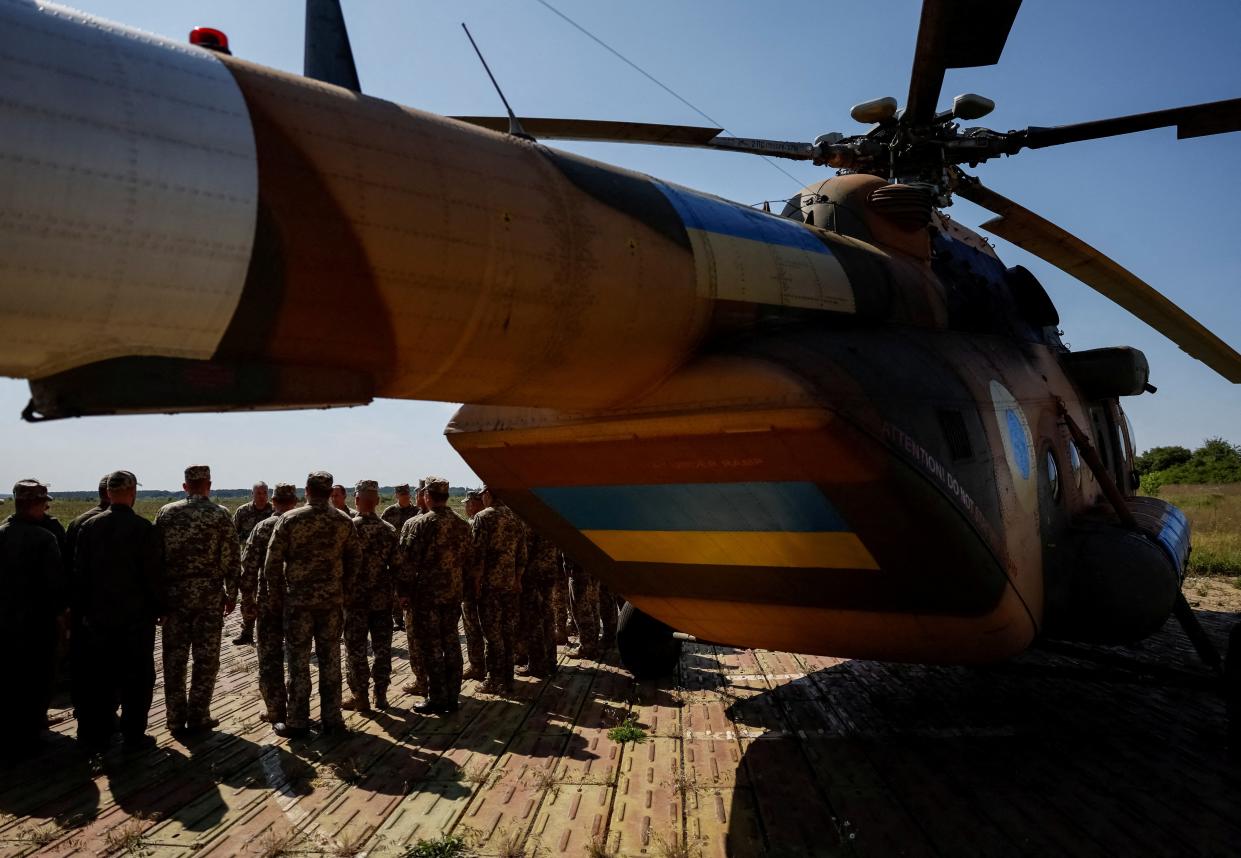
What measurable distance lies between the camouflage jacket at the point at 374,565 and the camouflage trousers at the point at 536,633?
158 centimetres

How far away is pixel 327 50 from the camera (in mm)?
3229

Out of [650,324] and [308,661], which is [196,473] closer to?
[308,661]

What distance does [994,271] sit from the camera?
6797 mm

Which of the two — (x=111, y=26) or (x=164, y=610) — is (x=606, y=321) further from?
(x=164, y=610)

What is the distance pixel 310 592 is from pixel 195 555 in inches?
40.8

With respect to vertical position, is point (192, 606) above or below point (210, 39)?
below

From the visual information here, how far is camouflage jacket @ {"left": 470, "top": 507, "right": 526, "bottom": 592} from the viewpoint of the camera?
7758 millimetres

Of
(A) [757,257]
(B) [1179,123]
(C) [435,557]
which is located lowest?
(C) [435,557]

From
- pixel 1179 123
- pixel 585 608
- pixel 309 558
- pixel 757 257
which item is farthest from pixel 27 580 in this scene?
pixel 1179 123

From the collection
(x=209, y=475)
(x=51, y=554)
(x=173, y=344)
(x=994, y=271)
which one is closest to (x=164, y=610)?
(x=51, y=554)

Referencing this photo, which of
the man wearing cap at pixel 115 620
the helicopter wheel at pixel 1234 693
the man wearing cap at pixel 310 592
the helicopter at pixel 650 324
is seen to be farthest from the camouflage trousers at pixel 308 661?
the helicopter wheel at pixel 1234 693

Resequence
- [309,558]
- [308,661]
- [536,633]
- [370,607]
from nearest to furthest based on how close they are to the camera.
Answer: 1. [308,661]
2. [309,558]
3. [370,607]
4. [536,633]

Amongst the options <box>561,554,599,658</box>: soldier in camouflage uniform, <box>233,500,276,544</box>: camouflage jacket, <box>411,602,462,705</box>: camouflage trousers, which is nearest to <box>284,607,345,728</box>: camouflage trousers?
<box>411,602,462,705</box>: camouflage trousers

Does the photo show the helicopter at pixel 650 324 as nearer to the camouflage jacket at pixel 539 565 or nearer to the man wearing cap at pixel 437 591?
the camouflage jacket at pixel 539 565
